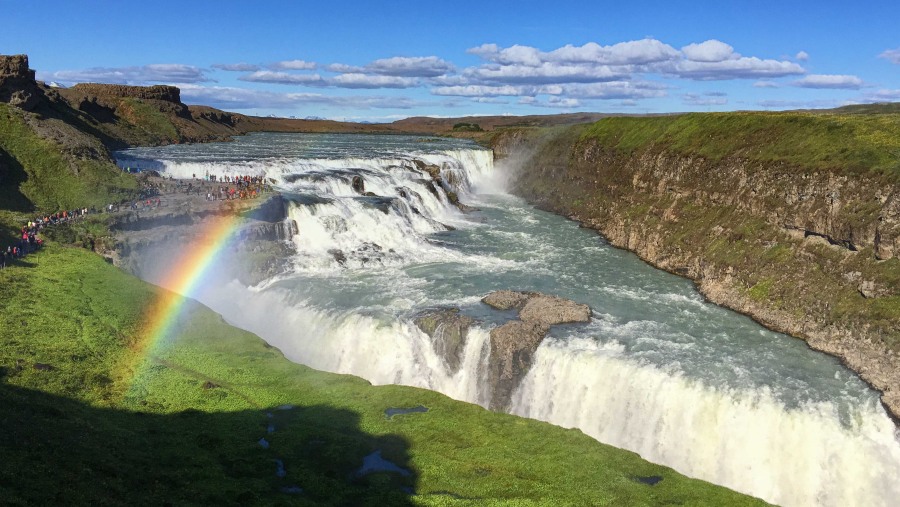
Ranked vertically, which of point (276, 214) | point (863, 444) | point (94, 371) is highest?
point (276, 214)

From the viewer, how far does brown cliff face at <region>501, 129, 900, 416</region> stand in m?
33.6

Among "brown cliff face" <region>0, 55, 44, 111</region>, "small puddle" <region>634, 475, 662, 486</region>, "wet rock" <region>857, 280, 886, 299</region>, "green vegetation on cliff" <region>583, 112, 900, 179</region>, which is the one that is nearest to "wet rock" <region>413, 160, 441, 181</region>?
"green vegetation on cliff" <region>583, 112, 900, 179</region>

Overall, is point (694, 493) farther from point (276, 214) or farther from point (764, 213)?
point (276, 214)

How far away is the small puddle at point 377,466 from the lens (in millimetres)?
21969

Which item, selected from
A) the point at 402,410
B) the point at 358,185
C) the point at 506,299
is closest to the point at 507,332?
the point at 506,299

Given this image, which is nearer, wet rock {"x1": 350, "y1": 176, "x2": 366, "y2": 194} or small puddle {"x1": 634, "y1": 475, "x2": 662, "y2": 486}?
small puddle {"x1": 634, "y1": 475, "x2": 662, "y2": 486}

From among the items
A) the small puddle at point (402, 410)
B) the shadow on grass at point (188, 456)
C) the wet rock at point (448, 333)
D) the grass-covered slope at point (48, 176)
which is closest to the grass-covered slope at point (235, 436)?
the shadow on grass at point (188, 456)

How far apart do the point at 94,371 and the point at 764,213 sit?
45.0 meters

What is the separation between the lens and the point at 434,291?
42281 mm

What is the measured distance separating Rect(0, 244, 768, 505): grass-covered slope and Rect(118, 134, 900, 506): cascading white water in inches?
221

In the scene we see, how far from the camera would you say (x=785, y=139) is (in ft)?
167

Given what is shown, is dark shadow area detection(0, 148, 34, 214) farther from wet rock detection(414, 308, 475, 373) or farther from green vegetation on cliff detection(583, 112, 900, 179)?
green vegetation on cliff detection(583, 112, 900, 179)

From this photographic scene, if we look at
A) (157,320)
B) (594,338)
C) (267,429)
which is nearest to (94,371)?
(157,320)

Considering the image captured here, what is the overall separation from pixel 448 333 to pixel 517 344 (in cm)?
414
